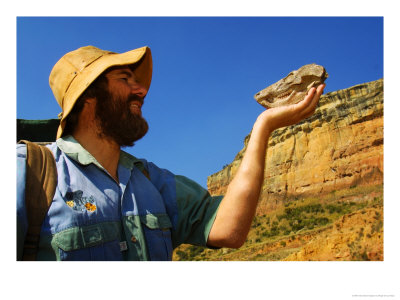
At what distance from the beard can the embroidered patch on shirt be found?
463 mm

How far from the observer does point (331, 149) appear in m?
36.3

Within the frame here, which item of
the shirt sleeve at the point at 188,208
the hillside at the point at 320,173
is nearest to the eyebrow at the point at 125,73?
the shirt sleeve at the point at 188,208

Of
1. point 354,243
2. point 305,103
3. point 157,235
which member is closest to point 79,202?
A: point 157,235

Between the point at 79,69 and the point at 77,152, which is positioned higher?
the point at 79,69

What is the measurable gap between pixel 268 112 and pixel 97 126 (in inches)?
37.8

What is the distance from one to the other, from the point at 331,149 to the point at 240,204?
35.6 m

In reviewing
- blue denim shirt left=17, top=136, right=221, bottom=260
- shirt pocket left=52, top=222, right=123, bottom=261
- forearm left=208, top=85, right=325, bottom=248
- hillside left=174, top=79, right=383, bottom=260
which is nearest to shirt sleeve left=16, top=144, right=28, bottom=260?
blue denim shirt left=17, top=136, right=221, bottom=260

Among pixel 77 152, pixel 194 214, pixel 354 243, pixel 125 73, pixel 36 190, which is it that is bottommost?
pixel 354 243

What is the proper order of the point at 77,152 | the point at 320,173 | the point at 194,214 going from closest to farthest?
the point at 77,152 → the point at 194,214 → the point at 320,173

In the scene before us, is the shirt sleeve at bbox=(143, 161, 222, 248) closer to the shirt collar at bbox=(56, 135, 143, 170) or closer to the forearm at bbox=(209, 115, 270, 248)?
the forearm at bbox=(209, 115, 270, 248)

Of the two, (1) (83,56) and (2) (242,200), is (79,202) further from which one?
(1) (83,56)

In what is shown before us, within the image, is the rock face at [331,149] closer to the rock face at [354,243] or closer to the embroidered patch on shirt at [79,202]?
the rock face at [354,243]
